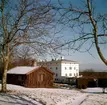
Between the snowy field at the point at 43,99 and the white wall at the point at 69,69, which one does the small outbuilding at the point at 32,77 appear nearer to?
the snowy field at the point at 43,99

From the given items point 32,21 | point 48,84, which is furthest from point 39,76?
point 32,21

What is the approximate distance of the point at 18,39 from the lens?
23328mm

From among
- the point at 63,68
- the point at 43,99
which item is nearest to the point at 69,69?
the point at 63,68

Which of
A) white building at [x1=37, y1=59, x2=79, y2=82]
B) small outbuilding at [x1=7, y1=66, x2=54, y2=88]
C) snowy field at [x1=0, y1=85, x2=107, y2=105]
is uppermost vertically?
white building at [x1=37, y1=59, x2=79, y2=82]

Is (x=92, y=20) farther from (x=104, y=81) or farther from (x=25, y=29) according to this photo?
(x=104, y=81)

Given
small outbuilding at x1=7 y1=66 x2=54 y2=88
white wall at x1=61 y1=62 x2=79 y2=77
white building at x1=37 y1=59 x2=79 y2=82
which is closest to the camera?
small outbuilding at x1=7 y1=66 x2=54 y2=88

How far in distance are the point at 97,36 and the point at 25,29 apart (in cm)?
1097

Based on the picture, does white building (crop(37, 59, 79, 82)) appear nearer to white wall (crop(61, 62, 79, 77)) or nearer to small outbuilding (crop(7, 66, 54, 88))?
white wall (crop(61, 62, 79, 77))

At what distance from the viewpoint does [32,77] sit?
45.8 metres

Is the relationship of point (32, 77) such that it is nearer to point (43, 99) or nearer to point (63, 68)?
point (43, 99)

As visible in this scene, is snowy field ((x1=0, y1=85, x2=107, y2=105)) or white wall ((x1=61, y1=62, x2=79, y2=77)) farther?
white wall ((x1=61, y1=62, x2=79, y2=77))

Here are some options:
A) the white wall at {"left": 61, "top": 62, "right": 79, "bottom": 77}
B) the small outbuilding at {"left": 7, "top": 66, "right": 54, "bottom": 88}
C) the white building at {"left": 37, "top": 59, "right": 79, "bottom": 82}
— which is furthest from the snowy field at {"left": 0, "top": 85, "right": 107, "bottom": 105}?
the white wall at {"left": 61, "top": 62, "right": 79, "bottom": 77}

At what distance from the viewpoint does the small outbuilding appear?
149ft

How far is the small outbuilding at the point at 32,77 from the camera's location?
4528 centimetres
